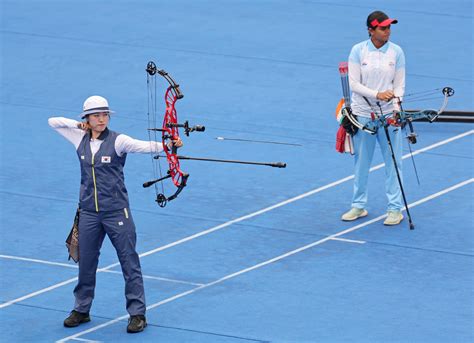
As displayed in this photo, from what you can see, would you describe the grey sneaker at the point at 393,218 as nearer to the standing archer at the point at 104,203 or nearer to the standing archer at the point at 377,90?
the standing archer at the point at 377,90

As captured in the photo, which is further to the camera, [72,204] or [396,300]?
[72,204]

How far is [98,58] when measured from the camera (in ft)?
66.7

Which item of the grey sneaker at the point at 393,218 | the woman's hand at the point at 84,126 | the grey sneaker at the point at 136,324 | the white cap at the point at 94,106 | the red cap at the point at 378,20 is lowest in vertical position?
the grey sneaker at the point at 136,324

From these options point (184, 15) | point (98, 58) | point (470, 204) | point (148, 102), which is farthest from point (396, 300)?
point (184, 15)

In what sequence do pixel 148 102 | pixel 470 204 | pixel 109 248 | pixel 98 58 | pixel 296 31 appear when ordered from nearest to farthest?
1. pixel 109 248
2. pixel 470 204
3. pixel 148 102
4. pixel 98 58
5. pixel 296 31

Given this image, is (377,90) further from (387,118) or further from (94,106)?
(94,106)

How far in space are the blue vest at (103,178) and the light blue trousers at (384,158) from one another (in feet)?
11.5

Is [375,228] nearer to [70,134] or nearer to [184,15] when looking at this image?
[70,134]

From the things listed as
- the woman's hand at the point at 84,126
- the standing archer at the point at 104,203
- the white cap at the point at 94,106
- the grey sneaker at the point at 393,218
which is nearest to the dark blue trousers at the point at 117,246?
the standing archer at the point at 104,203

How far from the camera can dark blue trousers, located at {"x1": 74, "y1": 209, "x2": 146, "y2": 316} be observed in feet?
36.9

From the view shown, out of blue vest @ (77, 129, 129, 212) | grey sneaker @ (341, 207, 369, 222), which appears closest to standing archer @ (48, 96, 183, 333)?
blue vest @ (77, 129, 129, 212)

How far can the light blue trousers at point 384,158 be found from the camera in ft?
45.1

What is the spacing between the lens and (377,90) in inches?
536

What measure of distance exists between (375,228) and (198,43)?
799 cm
